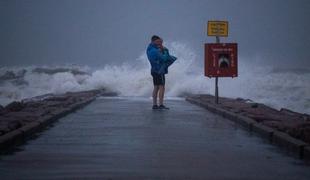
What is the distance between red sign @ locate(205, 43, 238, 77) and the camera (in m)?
19.7

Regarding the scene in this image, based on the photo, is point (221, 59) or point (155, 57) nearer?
point (155, 57)

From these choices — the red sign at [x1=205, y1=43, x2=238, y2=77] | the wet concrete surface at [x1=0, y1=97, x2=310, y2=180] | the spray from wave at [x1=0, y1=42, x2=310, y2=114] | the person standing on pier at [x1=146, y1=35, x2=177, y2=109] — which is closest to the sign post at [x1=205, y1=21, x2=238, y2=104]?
Answer: the red sign at [x1=205, y1=43, x2=238, y2=77]

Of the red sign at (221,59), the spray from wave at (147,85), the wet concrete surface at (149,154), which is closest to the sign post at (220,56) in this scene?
the red sign at (221,59)

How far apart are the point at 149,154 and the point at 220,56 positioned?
10747 millimetres

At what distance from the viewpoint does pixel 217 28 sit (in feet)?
64.9

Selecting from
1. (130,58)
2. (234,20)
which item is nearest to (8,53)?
(130,58)

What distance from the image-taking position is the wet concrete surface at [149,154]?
25.9 ft

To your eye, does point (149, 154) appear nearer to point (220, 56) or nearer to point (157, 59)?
point (157, 59)

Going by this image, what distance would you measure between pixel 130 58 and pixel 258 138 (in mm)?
123649

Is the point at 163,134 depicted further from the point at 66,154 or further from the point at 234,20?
the point at 234,20

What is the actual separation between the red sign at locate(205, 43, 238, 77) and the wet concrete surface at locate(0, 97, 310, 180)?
558 centimetres

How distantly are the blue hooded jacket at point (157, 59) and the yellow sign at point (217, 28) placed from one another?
5.09 feet

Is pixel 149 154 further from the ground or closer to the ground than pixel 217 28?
closer to the ground

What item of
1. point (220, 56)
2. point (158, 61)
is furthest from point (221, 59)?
point (158, 61)
